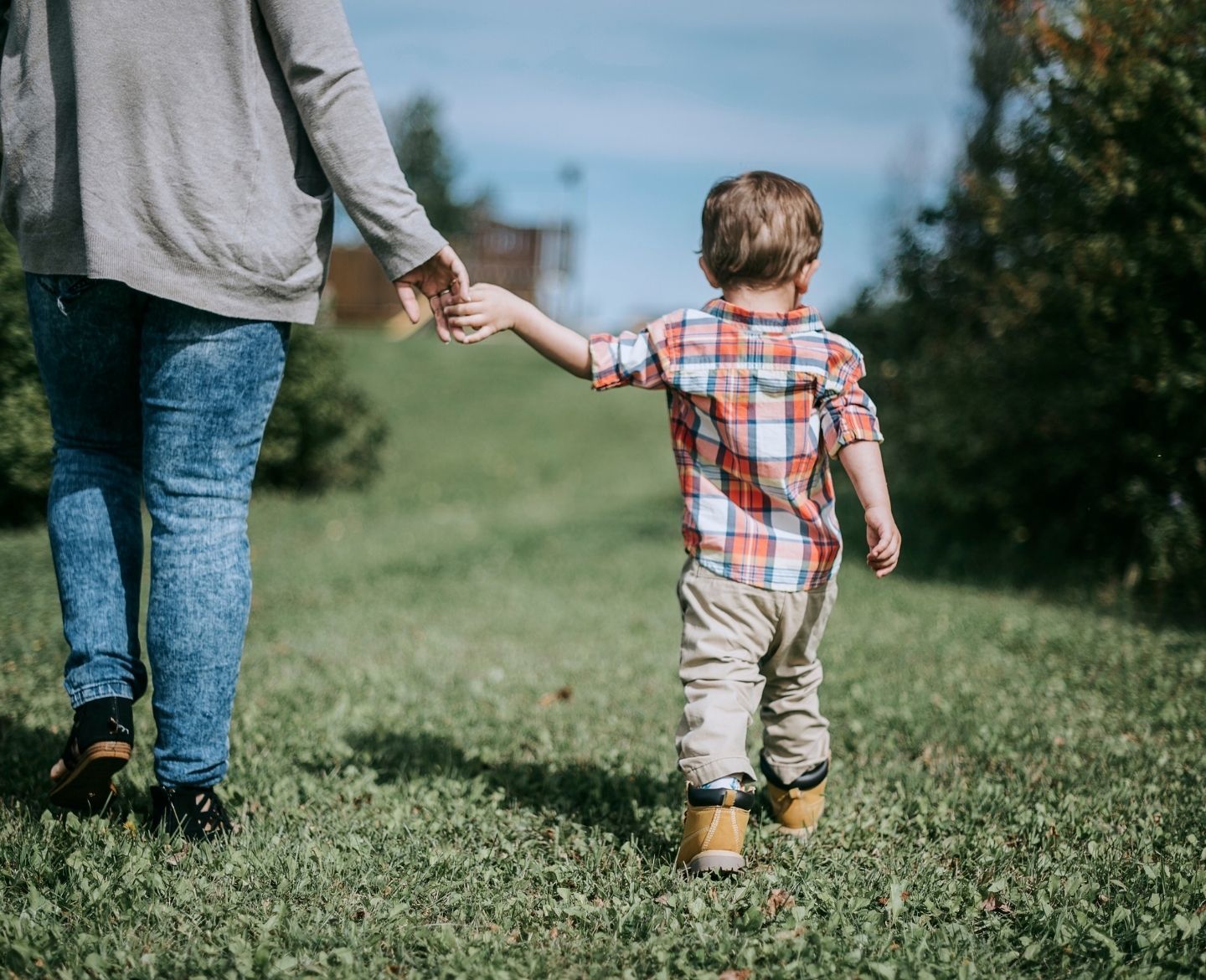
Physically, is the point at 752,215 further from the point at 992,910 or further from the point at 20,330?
the point at 20,330

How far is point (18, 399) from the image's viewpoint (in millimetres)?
7117

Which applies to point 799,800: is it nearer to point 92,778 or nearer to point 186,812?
point 186,812

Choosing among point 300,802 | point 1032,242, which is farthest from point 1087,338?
point 300,802

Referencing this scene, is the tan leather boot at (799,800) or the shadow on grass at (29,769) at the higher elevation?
the tan leather boot at (799,800)

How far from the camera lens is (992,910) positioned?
7.70ft

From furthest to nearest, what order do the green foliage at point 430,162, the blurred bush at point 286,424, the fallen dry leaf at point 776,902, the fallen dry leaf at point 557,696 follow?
the green foliage at point 430,162, the blurred bush at point 286,424, the fallen dry leaf at point 557,696, the fallen dry leaf at point 776,902

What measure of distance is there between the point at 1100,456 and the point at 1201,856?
4.27 m

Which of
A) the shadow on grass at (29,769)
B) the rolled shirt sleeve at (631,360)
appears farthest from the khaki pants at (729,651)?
the shadow on grass at (29,769)

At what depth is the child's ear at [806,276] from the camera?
103 inches

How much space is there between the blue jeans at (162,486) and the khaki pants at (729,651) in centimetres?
104

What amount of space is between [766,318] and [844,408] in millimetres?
282

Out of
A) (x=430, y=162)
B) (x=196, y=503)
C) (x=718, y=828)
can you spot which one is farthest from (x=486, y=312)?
(x=430, y=162)

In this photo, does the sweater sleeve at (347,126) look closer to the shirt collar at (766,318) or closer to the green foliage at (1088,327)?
the shirt collar at (766,318)

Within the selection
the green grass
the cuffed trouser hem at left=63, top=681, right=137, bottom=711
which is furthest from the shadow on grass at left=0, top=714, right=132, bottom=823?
the cuffed trouser hem at left=63, top=681, right=137, bottom=711
